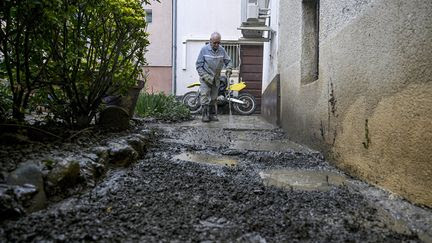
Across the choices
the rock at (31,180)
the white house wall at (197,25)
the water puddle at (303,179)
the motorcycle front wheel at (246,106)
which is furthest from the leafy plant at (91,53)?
the white house wall at (197,25)

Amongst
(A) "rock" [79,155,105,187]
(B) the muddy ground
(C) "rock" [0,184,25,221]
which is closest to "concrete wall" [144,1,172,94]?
(B) the muddy ground

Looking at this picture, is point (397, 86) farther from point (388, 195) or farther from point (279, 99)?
point (279, 99)

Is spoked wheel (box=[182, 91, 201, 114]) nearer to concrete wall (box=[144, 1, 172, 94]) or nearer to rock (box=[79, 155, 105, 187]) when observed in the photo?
concrete wall (box=[144, 1, 172, 94])

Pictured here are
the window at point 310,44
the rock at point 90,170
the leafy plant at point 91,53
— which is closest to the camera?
the rock at point 90,170

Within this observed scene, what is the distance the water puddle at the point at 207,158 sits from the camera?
2559mm

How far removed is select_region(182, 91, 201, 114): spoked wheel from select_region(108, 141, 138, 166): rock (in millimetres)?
7149

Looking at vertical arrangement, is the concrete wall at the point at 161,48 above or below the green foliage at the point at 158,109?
above

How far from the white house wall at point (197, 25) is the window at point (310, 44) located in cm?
889

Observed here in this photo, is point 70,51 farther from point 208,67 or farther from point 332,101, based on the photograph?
point 208,67

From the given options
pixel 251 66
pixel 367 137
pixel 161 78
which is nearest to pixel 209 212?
pixel 367 137

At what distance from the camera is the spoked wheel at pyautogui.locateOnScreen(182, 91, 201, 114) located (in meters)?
9.55

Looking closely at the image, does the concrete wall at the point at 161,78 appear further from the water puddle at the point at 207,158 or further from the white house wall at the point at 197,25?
the water puddle at the point at 207,158

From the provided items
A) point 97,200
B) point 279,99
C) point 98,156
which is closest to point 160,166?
point 98,156

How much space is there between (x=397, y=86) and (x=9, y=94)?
2369 mm
